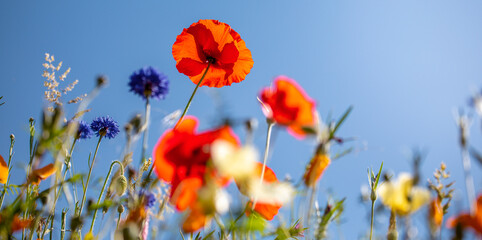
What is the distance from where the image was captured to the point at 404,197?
0.51 metres

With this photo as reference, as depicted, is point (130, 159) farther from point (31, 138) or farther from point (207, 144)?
point (31, 138)

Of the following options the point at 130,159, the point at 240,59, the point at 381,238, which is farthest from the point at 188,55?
the point at 381,238

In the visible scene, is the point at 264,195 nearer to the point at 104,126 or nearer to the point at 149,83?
the point at 149,83

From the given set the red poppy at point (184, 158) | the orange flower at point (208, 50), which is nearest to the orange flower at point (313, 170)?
the red poppy at point (184, 158)

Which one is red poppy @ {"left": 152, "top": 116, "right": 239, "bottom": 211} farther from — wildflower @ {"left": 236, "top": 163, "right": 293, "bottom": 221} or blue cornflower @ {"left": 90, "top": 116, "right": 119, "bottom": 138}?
blue cornflower @ {"left": 90, "top": 116, "right": 119, "bottom": 138}

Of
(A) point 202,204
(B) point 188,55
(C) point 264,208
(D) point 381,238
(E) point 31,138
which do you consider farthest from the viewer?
(B) point 188,55

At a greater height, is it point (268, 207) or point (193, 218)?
point (268, 207)

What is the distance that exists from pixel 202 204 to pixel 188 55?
1307 mm

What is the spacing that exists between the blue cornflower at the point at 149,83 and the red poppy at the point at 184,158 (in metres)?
0.45

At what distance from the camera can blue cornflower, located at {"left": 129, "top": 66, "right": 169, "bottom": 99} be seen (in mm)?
1084

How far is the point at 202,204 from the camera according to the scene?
0.46 m

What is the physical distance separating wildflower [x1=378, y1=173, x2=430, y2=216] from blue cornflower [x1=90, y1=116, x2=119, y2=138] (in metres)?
1.22

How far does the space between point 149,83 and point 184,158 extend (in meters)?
0.51

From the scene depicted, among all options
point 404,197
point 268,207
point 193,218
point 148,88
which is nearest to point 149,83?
point 148,88
